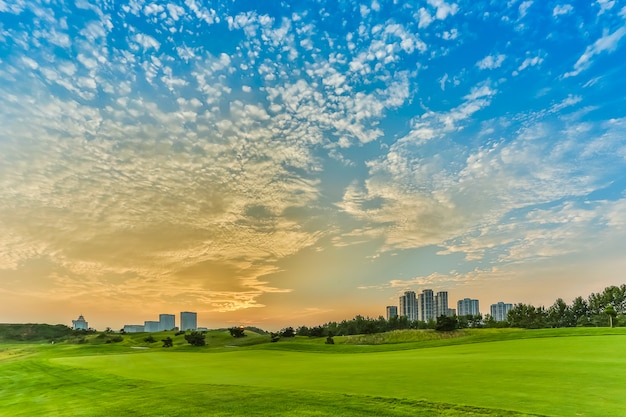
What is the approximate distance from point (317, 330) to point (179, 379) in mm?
58603

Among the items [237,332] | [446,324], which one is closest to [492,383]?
[446,324]

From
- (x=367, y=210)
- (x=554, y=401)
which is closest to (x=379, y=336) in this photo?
(x=367, y=210)

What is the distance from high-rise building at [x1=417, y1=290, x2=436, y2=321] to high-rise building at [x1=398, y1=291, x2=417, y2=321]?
3.67 m

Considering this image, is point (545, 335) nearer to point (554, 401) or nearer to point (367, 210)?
point (367, 210)

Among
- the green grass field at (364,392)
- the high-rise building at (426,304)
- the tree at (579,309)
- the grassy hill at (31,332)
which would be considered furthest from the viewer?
the high-rise building at (426,304)

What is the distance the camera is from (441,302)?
5630 inches

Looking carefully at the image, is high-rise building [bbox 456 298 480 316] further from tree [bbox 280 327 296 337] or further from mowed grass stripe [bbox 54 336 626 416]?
mowed grass stripe [bbox 54 336 626 416]

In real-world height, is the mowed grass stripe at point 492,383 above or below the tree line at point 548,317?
above

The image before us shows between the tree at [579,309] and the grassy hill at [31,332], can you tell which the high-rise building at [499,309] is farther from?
the grassy hill at [31,332]

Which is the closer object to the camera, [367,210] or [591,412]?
[591,412]

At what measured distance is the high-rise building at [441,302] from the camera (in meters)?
142

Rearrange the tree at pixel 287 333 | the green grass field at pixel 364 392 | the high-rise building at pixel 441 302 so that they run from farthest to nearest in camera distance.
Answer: the high-rise building at pixel 441 302
the tree at pixel 287 333
the green grass field at pixel 364 392

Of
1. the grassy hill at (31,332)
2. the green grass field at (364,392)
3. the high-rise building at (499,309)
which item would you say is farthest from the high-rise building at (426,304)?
the green grass field at (364,392)

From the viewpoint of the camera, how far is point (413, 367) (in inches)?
778
